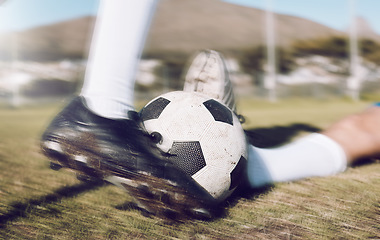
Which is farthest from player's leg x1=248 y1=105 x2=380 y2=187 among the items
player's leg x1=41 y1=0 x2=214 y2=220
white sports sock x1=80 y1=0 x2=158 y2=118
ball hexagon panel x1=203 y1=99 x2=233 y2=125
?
white sports sock x1=80 y1=0 x2=158 y2=118

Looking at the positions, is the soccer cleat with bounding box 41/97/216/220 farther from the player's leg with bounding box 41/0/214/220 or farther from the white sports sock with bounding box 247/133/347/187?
A: the white sports sock with bounding box 247/133/347/187

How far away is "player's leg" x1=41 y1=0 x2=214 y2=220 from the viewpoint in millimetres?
1089

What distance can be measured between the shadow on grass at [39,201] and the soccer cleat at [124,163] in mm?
233

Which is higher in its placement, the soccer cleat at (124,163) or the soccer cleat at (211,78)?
the soccer cleat at (211,78)

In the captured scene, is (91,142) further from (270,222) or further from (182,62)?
(182,62)

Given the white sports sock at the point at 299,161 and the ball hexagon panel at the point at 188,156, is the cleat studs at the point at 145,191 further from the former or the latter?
the white sports sock at the point at 299,161

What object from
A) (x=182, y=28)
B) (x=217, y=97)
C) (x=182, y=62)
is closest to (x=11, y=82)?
(x=182, y=62)

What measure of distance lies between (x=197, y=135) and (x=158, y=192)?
26cm

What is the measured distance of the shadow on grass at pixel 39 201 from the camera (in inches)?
45.6

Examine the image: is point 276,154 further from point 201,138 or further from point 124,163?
point 124,163

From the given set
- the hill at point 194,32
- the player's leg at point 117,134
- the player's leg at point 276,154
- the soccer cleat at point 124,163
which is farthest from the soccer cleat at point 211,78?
the hill at point 194,32

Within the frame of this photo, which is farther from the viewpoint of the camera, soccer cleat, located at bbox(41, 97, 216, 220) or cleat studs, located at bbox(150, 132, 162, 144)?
cleat studs, located at bbox(150, 132, 162, 144)

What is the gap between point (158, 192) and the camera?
3.55 feet

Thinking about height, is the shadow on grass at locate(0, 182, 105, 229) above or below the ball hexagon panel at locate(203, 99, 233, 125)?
below
